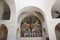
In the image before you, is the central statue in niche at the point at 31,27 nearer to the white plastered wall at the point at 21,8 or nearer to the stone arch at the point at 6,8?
the white plastered wall at the point at 21,8

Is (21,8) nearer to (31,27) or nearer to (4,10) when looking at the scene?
(4,10)

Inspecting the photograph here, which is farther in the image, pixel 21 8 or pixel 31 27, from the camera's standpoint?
pixel 31 27

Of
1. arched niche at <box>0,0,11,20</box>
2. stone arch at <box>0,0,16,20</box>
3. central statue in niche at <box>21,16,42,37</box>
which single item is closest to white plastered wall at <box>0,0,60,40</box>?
stone arch at <box>0,0,16,20</box>

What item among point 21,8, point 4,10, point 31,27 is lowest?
point 31,27

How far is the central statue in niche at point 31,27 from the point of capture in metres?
9.78

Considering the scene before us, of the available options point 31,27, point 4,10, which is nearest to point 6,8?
point 4,10

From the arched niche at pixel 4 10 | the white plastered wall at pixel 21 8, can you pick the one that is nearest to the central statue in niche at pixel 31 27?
the white plastered wall at pixel 21 8

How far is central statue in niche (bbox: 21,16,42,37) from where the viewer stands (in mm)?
9777

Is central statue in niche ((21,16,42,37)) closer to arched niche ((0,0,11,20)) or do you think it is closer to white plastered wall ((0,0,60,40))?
white plastered wall ((0,0,60,40))

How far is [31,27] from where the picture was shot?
10109 mm

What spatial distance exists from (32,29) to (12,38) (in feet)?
10.8

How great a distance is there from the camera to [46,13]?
787cm

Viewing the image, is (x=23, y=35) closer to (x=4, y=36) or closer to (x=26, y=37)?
(x=26, y=37)

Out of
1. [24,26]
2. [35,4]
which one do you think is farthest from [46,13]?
[24,26]
